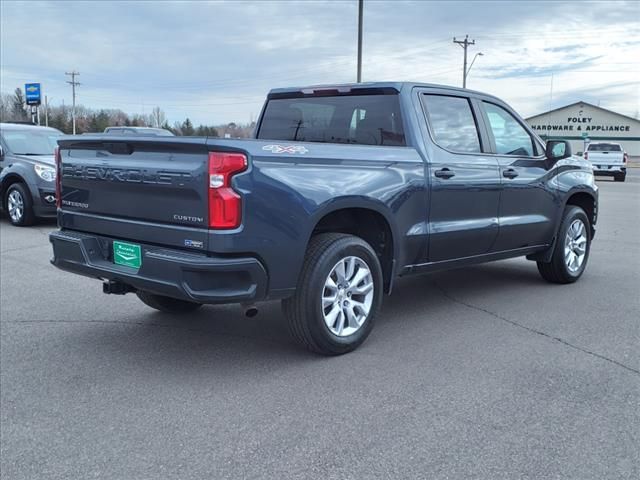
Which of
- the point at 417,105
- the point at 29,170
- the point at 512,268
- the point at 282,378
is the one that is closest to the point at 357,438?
the point at 282,378

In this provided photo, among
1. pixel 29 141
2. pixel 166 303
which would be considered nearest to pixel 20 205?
pixel 29 141

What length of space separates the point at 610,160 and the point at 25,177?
86.1 ft

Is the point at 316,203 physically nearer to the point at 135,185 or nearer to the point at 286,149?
the point at 286,149

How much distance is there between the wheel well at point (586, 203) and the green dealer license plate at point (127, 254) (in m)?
4.87

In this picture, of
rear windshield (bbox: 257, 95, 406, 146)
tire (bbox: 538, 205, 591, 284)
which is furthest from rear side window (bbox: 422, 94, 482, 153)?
tire (bbox: 538, 205, 591, 284)

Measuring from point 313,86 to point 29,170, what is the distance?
7.33 metres

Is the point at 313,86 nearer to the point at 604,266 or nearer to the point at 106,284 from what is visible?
the point at 106,284

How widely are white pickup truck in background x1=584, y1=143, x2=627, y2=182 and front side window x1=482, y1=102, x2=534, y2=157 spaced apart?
25.3m

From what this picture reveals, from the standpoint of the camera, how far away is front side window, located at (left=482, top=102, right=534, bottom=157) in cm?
591

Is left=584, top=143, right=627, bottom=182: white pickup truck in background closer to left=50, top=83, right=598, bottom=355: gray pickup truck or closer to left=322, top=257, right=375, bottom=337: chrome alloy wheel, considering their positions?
left=50, top=83, right=598, bottom=355: gray pickup truck

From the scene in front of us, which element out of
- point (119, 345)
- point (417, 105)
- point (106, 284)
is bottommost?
point (119, 345)

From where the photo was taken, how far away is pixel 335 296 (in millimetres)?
4367

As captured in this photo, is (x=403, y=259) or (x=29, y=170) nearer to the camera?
(x=403, y=259)

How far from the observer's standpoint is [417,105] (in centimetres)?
514
